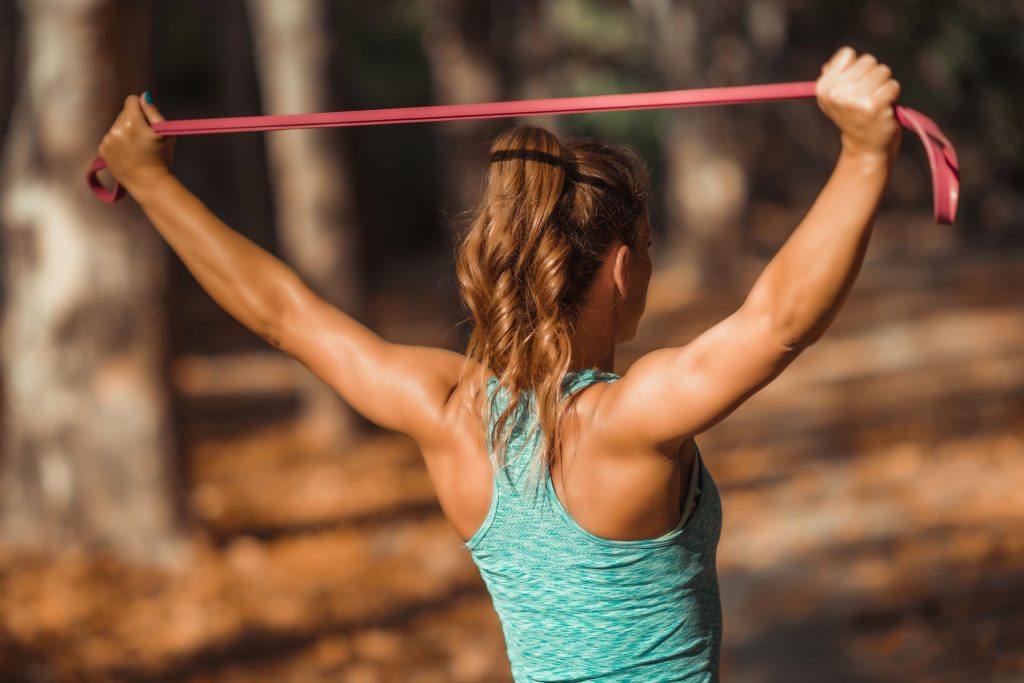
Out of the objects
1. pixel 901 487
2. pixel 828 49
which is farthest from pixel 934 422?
pixel 828 49

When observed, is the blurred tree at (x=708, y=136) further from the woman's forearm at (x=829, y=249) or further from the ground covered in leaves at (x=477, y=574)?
the woman's forearm at (x=829, y=249)

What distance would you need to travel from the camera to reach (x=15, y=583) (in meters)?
5.89

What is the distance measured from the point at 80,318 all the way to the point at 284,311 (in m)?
4.21

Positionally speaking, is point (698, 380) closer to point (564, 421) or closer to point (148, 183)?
point (564, 421)

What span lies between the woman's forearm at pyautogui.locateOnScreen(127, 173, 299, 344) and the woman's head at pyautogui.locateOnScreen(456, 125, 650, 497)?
0.37 meters

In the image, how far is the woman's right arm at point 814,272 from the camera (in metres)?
1.51

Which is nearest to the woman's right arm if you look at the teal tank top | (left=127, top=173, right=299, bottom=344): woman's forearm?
the teal tank top

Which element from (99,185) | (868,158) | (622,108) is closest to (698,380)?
(868,158)

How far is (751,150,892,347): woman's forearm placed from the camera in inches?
59.3

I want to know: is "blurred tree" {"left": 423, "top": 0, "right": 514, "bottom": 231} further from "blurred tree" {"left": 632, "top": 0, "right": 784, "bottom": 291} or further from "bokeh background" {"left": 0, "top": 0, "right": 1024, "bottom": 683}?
"blurred tree" {"left": 632, "top": 0, "right": 784, "bottom": 291}

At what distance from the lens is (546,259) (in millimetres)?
1893

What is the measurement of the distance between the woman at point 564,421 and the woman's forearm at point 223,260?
0.24 ft

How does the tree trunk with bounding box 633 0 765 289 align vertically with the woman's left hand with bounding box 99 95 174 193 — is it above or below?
above

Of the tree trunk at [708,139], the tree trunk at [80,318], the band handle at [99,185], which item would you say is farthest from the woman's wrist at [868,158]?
the tree trunk at [708,139]
